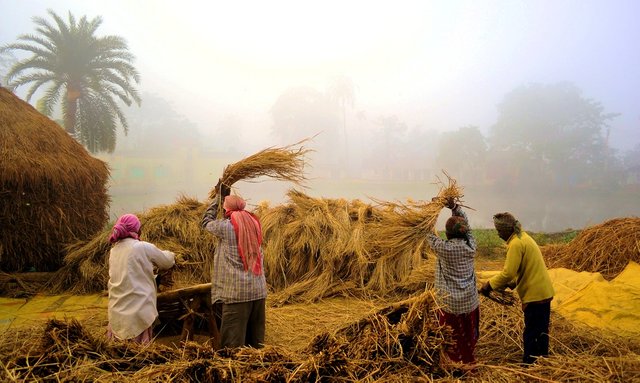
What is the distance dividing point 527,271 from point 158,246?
540 cm

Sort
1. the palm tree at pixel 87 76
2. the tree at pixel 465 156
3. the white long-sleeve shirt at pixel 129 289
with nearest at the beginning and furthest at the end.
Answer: the white long-sleeve shirt at pixel 129 289, the palm tree at pixel 87 76, the tree at pixel 465 156

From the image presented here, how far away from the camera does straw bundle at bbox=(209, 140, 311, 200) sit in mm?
3494

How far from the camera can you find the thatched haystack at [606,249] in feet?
18.3

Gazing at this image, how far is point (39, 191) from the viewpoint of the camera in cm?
653

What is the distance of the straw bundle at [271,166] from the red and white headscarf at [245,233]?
0.45 m

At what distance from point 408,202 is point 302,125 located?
4589 centimetres

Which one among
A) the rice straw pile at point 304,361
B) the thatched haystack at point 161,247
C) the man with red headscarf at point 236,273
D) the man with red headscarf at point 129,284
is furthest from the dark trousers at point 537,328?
the thatched haystack at point 161,247

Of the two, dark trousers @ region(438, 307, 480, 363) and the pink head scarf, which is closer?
the pink head scarf

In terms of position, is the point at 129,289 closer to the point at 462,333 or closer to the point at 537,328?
the point at 462,333

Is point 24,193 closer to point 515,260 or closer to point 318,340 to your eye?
point 318,340

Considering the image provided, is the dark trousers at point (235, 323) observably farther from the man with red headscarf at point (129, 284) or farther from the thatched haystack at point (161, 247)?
the thatched haystack at point (161, 247)

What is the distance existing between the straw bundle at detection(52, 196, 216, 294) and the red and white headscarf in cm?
341

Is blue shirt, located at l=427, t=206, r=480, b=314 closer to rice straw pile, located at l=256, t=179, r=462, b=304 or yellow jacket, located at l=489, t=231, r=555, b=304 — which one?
yellow jacket, located at l=489, t=231, r=555, b=304

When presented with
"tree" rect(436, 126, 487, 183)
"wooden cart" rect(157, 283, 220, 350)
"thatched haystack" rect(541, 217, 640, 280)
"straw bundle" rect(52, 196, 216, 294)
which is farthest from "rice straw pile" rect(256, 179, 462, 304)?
"tree" rect(436, 126, 487, 183)
